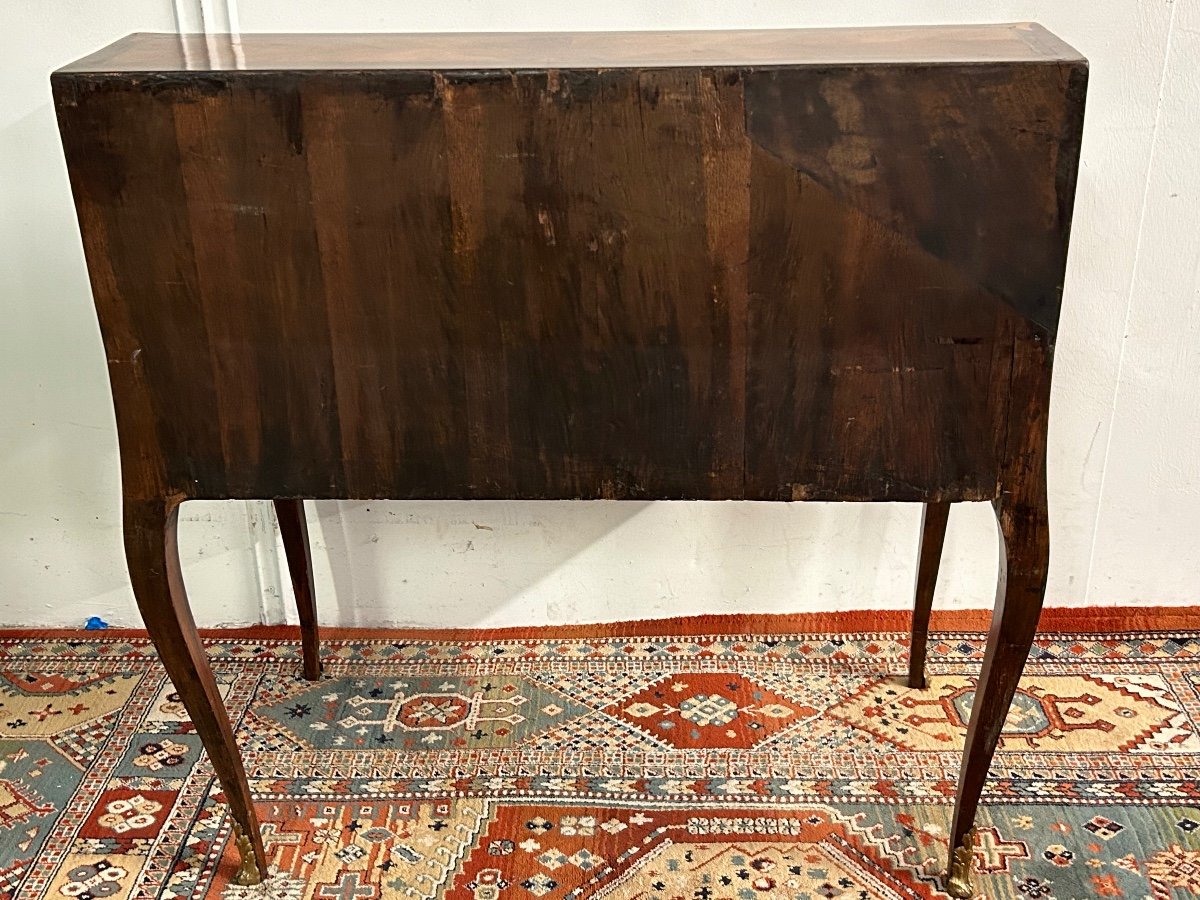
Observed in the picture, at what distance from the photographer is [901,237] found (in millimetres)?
1220

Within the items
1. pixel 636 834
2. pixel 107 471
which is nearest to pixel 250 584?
pixel 107 471

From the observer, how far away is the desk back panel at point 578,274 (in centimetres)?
119

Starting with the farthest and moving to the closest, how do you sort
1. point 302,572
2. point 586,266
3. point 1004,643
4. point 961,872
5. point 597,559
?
point 597,559
point 302,572
point 961,872
point 1004,643
point 586,266

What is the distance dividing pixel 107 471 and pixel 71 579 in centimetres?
22

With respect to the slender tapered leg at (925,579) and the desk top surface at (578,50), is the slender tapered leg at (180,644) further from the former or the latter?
the slender tapered leg at (925,579)

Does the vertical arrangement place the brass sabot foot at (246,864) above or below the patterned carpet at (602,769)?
above

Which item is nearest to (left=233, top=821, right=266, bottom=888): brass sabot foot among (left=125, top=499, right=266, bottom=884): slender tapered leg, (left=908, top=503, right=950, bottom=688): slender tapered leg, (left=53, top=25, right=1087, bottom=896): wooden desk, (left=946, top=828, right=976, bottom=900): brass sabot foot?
(left=125, top=499, right=266, bottom=884): slender tapered leg

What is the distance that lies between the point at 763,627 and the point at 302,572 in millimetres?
745

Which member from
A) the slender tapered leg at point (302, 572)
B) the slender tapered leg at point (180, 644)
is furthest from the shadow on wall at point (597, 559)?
the slender tapered leg at point (180, 644)

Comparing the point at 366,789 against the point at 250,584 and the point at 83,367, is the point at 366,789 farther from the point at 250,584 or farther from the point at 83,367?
the point at 83,367

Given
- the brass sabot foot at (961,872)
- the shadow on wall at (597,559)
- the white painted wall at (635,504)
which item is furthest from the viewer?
the shadow on wall at (597,559)

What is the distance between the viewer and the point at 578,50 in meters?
1.34

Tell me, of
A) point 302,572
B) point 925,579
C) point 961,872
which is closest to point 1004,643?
point 961,872

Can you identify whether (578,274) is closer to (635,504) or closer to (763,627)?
(635,504)
